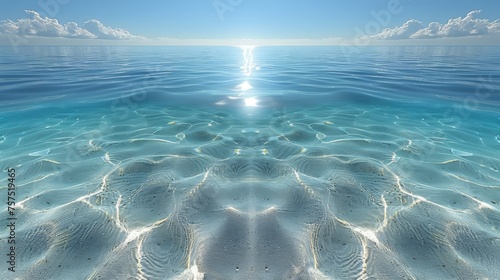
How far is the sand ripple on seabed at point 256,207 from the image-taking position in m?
3.90

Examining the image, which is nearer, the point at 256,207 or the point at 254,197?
the point at 256,207

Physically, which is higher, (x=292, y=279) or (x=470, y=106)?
(x=292, y=279)

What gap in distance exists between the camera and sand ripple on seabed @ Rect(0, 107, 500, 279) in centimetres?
390

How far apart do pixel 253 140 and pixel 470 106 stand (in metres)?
16.4

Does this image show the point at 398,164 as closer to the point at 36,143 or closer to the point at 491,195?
the point at 491,195

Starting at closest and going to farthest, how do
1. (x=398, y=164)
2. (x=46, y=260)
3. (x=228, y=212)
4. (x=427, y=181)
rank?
(x=46, y=260)
(x=228, y=212)
(x=427, y=181)
(x=398, y=164)

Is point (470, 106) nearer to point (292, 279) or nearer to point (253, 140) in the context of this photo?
point (253, 140)

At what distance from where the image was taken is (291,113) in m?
13.5

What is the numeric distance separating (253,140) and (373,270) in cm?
608

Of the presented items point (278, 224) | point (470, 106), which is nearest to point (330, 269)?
point (278, 224)

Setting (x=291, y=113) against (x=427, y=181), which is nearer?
(x=427, y=181)

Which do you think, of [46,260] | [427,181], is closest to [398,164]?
[427,181]

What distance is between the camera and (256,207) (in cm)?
526

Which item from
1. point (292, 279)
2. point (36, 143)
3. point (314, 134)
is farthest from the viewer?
point (314, 134)
